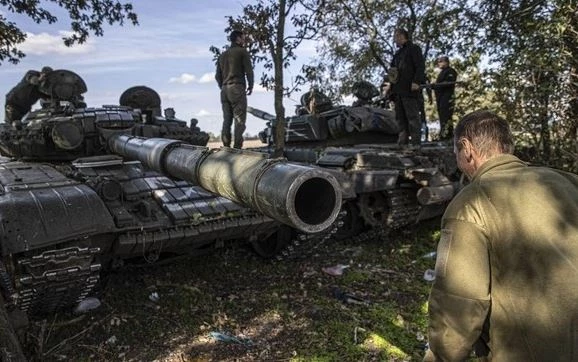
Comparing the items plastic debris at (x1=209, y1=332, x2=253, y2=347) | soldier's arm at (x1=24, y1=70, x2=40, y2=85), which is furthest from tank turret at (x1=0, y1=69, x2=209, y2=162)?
plastic debris at (x1=209, y1=332, x2=253, y2=347)

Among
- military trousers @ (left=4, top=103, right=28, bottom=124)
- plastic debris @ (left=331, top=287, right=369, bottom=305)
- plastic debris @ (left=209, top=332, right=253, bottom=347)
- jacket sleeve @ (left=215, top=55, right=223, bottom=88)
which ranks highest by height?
jacket sleeve @ (left=215, top=55, right=223, bottom=88)

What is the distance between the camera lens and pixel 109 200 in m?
5.48

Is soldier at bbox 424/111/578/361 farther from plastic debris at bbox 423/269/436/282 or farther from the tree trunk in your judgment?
the tree trunk

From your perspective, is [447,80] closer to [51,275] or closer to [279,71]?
[279,71]

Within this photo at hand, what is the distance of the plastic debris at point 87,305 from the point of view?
18.9 ft

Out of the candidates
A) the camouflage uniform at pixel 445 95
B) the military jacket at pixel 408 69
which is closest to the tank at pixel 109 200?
the military jacket at pixel 408 69

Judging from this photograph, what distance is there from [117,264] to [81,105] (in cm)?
316

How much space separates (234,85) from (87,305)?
4283mm

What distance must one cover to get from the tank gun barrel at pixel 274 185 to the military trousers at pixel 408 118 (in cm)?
586

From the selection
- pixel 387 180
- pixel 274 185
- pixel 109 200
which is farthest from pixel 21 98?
pixel 274 185

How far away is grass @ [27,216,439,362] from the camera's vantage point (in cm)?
484

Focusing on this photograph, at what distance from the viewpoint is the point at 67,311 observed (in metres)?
5.78

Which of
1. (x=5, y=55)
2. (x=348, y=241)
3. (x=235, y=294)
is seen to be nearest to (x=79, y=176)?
(x=235, y=294)

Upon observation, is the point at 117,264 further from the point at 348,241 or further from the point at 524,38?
the point at 524,38
